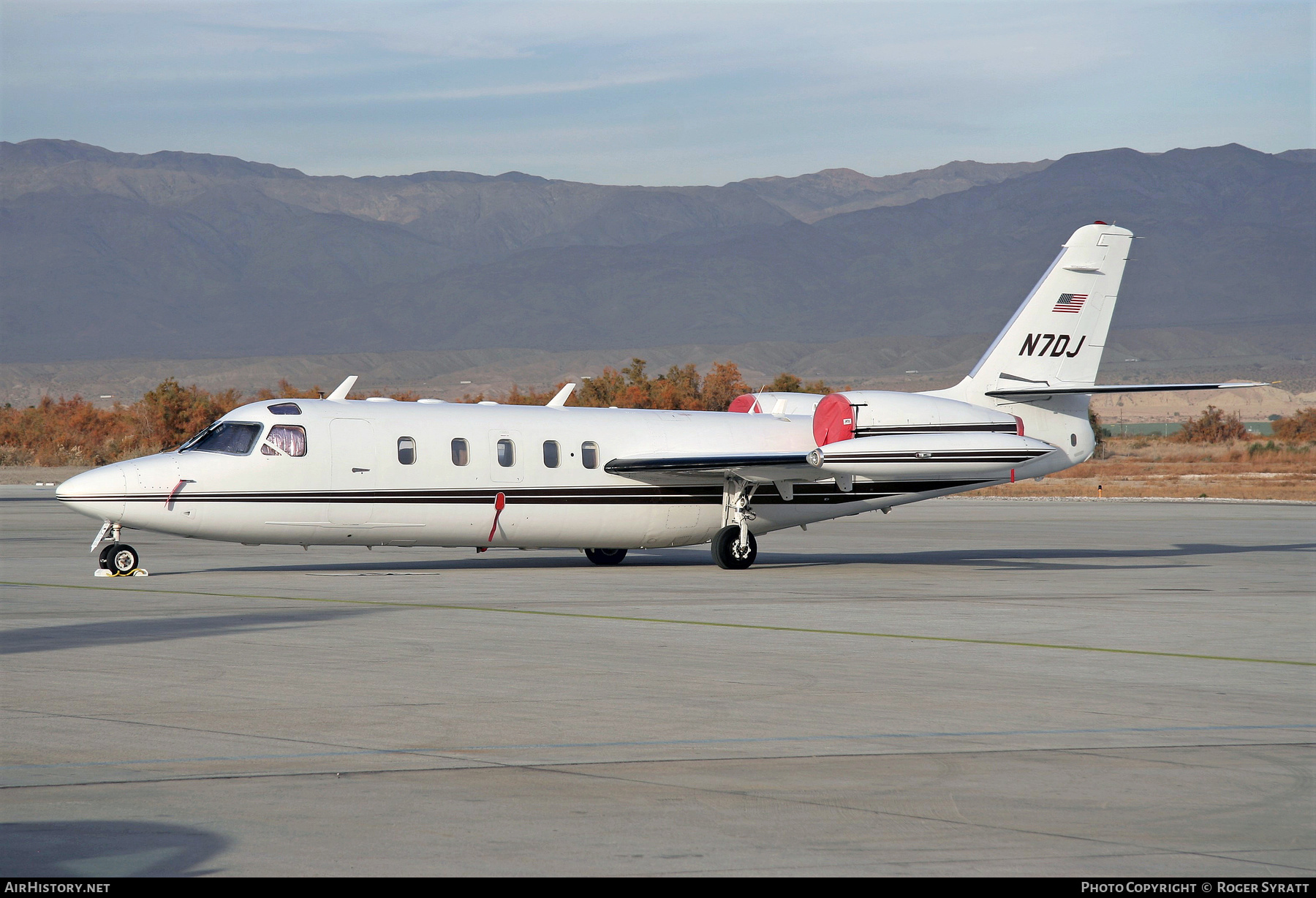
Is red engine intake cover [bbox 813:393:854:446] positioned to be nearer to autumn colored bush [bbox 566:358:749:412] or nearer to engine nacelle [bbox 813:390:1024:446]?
engine nacelle [bbox 813:390:1024:446]

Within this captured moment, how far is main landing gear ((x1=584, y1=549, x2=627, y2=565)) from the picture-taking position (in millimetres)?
27750

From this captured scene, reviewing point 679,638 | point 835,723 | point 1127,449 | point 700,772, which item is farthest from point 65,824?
point 1127,449

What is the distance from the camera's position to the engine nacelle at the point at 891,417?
2569 cm

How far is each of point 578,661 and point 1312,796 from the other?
7170 millimetres

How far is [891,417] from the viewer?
25812mm

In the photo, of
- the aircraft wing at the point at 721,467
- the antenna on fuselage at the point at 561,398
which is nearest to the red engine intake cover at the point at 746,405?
the aircraft wing at the point at 721,467

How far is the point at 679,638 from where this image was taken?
15.8 metres

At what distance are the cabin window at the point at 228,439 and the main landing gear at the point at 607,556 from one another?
24.0 feet

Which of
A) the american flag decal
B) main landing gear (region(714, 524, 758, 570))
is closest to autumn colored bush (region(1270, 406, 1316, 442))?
the american flag decal

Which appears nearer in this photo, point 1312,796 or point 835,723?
point 1312,796

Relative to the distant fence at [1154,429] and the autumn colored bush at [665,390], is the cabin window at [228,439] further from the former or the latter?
the distant fence at [1154,429]

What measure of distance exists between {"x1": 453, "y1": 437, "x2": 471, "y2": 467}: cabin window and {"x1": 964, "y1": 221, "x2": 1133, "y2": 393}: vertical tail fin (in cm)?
1020

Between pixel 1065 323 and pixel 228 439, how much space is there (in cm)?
1617
